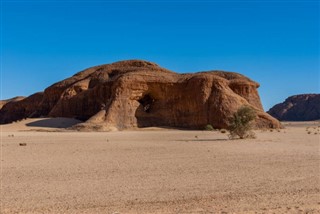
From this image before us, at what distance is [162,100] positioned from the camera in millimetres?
55000

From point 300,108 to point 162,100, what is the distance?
108320 mm

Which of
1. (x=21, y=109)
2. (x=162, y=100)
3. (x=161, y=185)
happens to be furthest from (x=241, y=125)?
(x=21, y=109)

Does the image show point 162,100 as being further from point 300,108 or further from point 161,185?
point 300,108

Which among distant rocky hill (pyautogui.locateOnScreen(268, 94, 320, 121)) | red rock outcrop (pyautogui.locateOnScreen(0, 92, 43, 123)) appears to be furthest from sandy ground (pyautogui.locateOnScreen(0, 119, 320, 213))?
distant rocky hill (pyautogui.locateOnScreen(268, 94, 320, 121))

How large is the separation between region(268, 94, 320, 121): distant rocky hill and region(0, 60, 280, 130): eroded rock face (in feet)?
305

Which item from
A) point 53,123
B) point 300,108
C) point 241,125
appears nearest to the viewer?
point 241,125

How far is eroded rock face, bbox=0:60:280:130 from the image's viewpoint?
49.9 m

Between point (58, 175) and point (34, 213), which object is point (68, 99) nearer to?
point (58, 175)

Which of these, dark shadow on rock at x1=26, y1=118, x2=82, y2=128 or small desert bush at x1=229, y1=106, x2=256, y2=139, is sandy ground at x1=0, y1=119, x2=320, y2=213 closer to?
→ small desert bush at x1=229, y1=106, x2=256, y2=139

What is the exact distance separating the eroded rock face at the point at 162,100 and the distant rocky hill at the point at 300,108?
93.1m

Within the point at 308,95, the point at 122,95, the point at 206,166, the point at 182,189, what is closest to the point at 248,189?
the point at 182,189

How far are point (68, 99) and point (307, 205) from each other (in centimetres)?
5798

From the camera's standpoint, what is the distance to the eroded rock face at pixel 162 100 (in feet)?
164

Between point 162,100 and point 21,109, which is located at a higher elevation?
point 21,109
